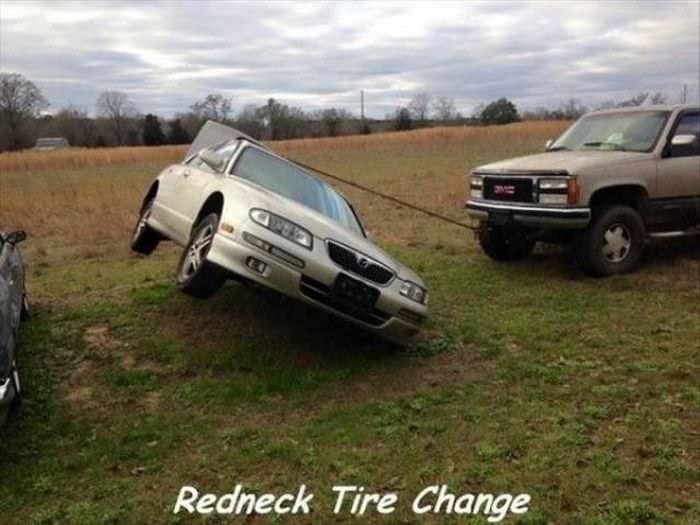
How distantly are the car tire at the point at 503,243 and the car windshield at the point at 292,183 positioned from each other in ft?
9.16

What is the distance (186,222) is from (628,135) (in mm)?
5573

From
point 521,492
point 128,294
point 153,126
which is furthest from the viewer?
point 153,126

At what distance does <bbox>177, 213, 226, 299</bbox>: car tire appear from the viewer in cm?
488

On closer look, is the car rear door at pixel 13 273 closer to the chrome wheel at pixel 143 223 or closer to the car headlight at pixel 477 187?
the chrome wheel at pixel 143 223

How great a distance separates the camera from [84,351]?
18.5 ft

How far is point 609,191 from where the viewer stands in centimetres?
785

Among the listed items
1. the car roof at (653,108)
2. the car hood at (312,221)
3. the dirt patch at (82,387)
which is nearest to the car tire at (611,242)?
the car roof at (653,108)

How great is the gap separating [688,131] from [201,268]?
21.1 feet

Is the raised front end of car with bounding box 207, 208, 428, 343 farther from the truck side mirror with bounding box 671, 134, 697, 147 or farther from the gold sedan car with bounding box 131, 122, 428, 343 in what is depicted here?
the truck side mirror with bounding box 671, 134, 697, 147

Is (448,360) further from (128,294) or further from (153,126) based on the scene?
(153,126)

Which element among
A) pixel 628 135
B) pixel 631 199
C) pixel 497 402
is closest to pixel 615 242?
pixel 631 199

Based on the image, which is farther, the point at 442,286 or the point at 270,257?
the point at 442,286

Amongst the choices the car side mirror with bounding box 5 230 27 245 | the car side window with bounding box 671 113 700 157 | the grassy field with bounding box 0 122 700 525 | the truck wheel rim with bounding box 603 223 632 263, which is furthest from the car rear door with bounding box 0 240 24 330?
the car side window with bounding box 671 113 700 157

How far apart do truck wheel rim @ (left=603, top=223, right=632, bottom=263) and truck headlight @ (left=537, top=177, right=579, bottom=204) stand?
71 centimetres
